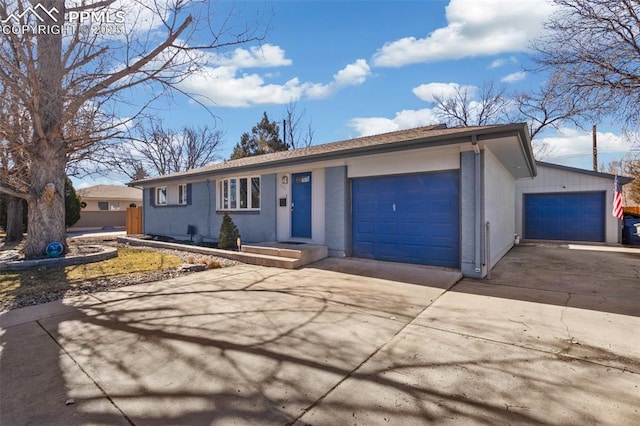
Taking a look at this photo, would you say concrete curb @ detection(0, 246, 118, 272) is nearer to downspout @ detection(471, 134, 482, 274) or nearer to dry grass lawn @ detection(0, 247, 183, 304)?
dry grass lawn @ detection(0, 247, 183, 304)

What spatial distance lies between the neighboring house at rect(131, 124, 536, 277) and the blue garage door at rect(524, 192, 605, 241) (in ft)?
13.9

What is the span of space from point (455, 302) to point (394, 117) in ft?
60.9

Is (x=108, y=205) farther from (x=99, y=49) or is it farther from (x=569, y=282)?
(x=569, y=282)

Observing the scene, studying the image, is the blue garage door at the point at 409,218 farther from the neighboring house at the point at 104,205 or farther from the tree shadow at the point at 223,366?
the neighboring house at the point at 104,205

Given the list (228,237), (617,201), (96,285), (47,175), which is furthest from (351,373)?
(617,201)

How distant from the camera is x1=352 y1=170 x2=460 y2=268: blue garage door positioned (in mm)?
6629

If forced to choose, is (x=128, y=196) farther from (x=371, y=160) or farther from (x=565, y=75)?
(x=565, y=75)

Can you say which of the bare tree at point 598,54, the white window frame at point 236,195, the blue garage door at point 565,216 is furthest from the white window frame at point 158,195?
the blue garage door at point 565,216

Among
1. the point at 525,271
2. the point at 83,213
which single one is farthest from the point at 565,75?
the point at 83,213

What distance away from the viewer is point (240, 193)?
35.6ft

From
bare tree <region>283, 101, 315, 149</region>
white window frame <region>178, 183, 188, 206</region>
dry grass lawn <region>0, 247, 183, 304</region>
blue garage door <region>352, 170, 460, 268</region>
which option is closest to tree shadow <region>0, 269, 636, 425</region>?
dry grass lawn <region>0, 247, 183, 304</region>

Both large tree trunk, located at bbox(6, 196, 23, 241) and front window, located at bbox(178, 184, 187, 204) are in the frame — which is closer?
front window, located at bbox(178, 184, 187, 204)

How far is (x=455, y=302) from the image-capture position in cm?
462

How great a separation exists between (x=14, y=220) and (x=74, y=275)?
37.6 ft
